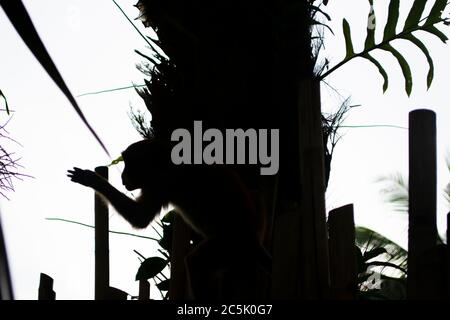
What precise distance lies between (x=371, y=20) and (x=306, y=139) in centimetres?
178

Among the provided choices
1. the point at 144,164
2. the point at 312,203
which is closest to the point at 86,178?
the point at 144,164

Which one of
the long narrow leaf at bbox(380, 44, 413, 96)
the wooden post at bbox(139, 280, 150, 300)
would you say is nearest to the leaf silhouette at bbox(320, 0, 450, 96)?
the long narrow leaf at bbox(380, 44, 413, 96)

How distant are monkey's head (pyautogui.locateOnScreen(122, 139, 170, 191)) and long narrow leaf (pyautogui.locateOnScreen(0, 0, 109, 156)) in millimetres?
3127

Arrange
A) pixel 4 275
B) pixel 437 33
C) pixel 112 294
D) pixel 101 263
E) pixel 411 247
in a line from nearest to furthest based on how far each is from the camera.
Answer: pixel 4 275 → pixel 411 247 → pixel 101 263 → pixel 112 294 → pixel 437 33

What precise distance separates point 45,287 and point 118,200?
2.67 ft

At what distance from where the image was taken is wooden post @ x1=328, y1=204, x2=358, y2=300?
2465 millimetres

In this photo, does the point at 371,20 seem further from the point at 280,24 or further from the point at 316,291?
the point at 316,291

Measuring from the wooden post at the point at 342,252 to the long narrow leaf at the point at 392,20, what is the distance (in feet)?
6.39

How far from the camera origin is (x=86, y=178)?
3.62 m

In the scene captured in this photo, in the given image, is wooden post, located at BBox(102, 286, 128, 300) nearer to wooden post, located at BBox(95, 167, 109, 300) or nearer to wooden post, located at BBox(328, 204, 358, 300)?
wooden post, located at BBox(95, 167, 109, 300)

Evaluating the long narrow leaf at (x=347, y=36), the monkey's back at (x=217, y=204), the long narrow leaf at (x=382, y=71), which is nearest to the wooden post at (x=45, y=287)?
the monkey's back at (x=217, y=204)

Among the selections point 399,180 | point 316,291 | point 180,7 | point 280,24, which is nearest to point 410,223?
point 316,291

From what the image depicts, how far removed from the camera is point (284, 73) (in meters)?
3.73

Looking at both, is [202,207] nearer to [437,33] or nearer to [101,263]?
[101,263]
